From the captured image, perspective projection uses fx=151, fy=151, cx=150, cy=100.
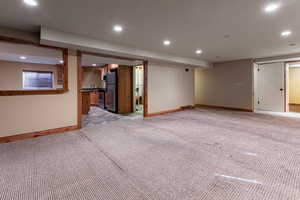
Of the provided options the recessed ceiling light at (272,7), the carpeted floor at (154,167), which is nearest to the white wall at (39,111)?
the carpeted floor at (154,167)

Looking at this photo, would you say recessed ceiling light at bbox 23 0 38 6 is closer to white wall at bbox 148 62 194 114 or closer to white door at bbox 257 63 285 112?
white wall at bbox 148 62 194 114

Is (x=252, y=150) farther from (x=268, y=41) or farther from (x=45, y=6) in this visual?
(x=45, y=6)

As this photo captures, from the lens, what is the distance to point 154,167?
2.10 meters

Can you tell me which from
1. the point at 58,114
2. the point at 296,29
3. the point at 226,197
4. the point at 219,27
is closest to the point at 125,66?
the point at 58,114

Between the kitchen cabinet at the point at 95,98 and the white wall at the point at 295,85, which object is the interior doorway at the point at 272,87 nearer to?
the white wall at the point at 295,85

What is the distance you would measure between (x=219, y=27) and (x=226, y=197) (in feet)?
10.1

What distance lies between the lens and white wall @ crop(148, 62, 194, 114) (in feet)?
19.7

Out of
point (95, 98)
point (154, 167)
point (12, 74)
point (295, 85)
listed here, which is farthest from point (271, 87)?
point (12, 74)

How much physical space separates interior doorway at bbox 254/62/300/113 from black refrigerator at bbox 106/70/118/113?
6216 mm

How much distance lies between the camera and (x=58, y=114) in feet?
12.5

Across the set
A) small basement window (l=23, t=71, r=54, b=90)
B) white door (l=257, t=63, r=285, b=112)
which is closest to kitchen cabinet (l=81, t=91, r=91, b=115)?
small basement window (l=23, t=71, r=54, b=90)

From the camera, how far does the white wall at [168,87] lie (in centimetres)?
601

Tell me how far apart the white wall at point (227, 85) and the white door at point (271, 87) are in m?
0.75

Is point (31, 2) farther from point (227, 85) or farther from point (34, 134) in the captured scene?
point (227, 85)
